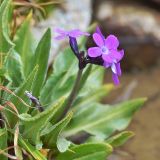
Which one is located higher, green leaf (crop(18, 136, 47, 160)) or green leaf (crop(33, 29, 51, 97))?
green leaf (crop(33, 29, 51, 97))

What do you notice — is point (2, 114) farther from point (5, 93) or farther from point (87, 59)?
point (87, 59)

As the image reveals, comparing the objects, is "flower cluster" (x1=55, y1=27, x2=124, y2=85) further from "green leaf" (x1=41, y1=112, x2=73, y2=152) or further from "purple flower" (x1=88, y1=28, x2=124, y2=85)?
"green leaf" (x1=41, y1=112, x2=73, y2=152)

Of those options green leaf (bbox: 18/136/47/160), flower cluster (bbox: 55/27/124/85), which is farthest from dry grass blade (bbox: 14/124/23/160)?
flower cluster (bbox: 55/27/124/85)

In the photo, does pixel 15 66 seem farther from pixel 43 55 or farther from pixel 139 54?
pixel 139 54

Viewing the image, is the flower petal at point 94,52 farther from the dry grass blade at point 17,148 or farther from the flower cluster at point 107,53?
the dry grass blade at point 17,148

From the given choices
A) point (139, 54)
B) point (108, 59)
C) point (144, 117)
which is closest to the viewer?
point (108, 59)

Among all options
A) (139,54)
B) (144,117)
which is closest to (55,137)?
(144,117)
